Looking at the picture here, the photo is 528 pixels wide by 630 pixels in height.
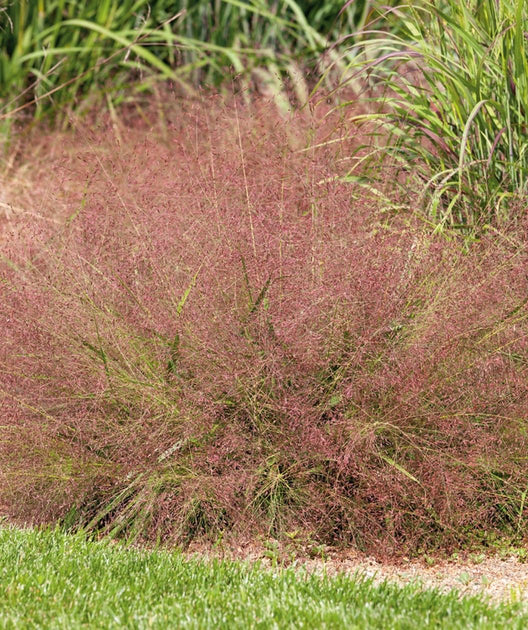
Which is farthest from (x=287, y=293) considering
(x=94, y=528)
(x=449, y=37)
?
(x=449, y=37)

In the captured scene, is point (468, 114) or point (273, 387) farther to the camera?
point (468, 114)

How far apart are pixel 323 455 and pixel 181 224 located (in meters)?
1.17

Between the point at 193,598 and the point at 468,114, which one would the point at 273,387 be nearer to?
the point at 193,598

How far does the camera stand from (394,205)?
4.12 meters

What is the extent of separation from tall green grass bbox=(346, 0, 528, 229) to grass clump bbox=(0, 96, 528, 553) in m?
0.48

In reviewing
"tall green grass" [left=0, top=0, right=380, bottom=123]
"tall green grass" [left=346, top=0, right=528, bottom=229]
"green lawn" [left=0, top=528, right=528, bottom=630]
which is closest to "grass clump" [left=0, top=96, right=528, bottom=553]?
"green lawn" [left=0, top=528, right=528, bottom=630]

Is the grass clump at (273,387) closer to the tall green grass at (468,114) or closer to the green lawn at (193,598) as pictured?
the green lawn at (193,598)

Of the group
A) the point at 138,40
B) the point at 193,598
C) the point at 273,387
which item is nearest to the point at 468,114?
Result: the point at 273,387

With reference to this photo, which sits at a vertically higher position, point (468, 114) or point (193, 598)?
point (468, 114)

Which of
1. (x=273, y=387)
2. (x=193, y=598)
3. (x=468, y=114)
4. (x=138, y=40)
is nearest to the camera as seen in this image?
(x=193, y=598)

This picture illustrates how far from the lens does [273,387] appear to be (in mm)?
3395

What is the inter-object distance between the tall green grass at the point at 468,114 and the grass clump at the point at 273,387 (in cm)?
48

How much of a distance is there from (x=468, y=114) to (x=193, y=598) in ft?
8.71

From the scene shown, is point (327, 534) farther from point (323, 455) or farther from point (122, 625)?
point (122, 625)
